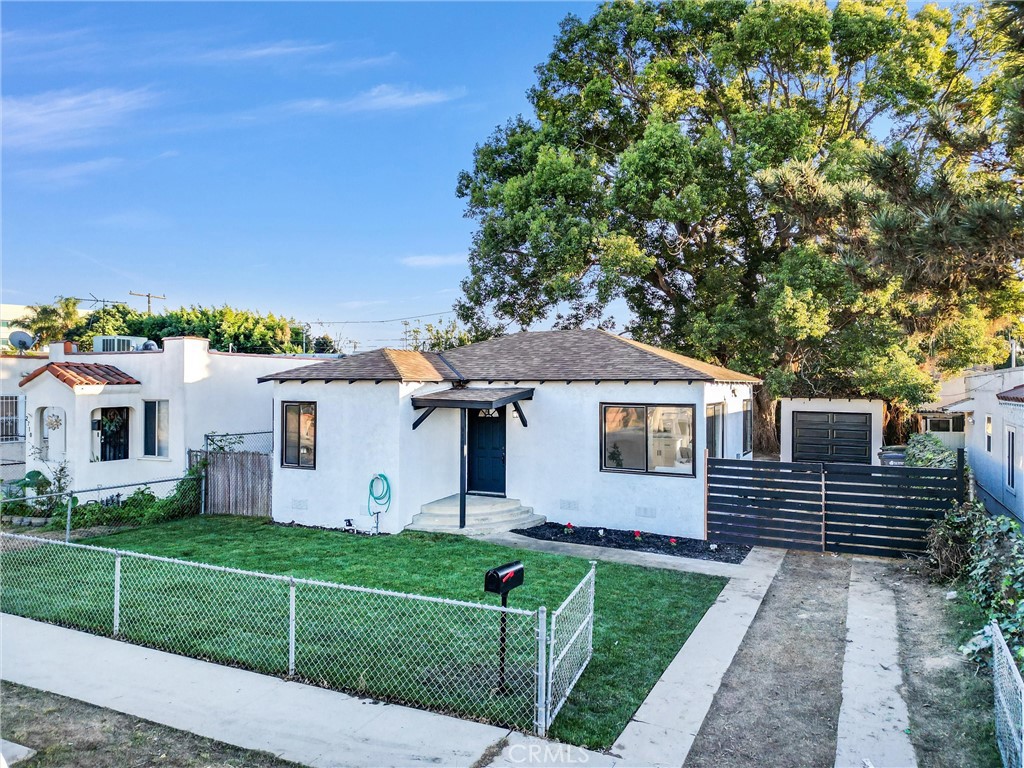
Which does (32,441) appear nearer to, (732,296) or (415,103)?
(415,103)

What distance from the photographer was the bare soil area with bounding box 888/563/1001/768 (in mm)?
4707

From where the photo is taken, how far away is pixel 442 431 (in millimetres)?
13609

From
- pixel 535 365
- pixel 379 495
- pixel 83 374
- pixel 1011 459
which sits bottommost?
pixel 379 495

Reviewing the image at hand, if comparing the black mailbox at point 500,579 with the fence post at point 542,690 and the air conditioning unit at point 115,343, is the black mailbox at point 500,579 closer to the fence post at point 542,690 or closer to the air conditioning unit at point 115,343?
the fence post at point 542,690

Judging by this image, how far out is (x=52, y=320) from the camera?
3622 cm

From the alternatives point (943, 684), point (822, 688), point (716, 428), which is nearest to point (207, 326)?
point (716, 428)

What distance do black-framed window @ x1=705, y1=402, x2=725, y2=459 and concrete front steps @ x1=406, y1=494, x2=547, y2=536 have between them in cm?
390

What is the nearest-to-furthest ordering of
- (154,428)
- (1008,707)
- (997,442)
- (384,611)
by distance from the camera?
(1008,707), (384,611), (997,442), (154,428)

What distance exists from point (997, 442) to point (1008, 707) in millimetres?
12159

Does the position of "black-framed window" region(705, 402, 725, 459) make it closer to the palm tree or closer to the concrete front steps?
the concrete front steps

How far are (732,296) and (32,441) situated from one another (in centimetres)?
2076

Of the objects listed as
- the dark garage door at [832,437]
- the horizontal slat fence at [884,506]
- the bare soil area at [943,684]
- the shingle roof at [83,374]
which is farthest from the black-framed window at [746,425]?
the shingle roof at [83,374]

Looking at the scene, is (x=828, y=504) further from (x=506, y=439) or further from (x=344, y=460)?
(x=344, y=460)

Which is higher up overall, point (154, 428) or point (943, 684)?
point (154, 428)
